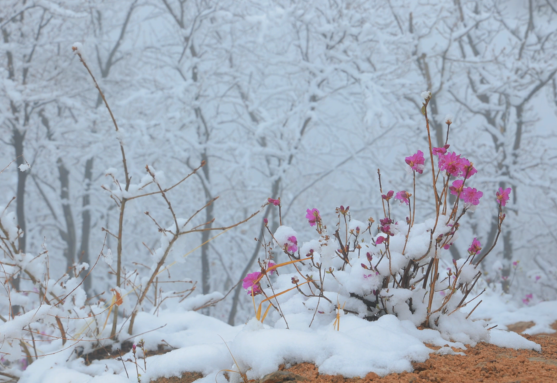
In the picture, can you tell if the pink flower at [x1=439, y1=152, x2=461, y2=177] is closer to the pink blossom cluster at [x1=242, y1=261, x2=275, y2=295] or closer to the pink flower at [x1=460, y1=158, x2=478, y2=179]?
the pink flower at [x1=460, y1=158, x2=478, y2=179]

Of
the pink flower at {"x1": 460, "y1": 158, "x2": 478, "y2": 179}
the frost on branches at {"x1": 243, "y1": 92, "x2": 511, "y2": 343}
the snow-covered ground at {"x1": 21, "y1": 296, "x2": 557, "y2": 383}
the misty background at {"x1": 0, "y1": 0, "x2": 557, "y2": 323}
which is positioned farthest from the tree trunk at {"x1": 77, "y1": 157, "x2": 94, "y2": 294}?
the pink flower at {"x1": 460, "y1": 158, "x2": 478, "y2": 179}

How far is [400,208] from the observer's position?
28.5ft

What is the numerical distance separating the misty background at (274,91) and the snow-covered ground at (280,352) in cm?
419

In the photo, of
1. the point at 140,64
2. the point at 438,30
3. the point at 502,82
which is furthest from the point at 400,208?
the point at 140,64

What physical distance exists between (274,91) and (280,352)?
6.62 meters

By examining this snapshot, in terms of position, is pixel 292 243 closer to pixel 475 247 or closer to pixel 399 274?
pixel 399 274

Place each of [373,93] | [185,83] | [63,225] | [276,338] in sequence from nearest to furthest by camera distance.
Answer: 1. [276,338]
2. [373,93]
3. [185,83]
4. [63,225]

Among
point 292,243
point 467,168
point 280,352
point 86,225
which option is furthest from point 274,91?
point 280,352

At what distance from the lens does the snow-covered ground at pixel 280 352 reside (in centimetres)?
130

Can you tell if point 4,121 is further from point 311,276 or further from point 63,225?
point 311,276

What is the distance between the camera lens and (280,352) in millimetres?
1352

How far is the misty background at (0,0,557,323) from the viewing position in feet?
21.9

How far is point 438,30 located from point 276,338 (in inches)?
276

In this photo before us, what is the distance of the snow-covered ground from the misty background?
4191 mm
